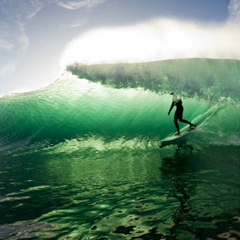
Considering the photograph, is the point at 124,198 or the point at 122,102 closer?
Result: the point at 124,198

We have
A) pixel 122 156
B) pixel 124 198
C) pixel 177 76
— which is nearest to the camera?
pixel 124 198

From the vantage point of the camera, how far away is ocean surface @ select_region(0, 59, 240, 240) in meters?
4.18

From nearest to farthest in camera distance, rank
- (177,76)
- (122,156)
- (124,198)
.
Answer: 1. (124,198)
2. (122,156)
3. (177,76)

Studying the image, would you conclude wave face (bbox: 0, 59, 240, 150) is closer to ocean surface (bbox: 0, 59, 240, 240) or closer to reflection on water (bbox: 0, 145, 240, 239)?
ocean surface (bbox: 0, 59, 240, 240)

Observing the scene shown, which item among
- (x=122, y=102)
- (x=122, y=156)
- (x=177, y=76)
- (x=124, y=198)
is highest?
(x=177, y=76)

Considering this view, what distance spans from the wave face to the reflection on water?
4713 millimetres

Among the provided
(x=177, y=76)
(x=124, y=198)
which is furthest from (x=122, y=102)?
(x=124, y=198)

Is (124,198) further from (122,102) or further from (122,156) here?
(122,102)

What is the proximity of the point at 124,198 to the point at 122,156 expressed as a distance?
4.74 meters

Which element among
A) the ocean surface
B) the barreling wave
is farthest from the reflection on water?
the barreling wave

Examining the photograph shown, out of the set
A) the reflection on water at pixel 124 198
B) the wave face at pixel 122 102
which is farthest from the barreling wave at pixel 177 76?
the reflection on water at pixel 124 198

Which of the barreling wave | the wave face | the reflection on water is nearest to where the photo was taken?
the reflection on water

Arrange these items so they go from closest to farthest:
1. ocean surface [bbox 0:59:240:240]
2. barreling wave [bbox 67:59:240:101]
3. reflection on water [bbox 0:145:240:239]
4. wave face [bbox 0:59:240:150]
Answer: reflection on water [bbox 0:145:240:239] < ocean surface [bbox 0:59:240:240] < wave face [bbox 0:59:240:150] < barreling wave [bbox 67:59:240:101]

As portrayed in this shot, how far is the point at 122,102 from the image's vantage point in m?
16.7
